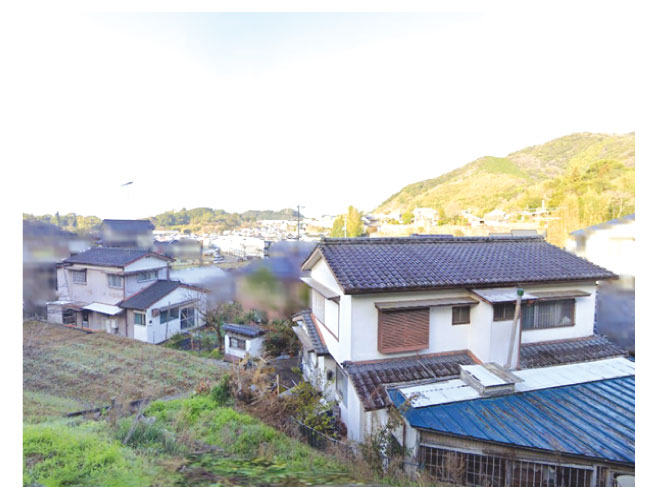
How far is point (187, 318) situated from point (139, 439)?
6412mm

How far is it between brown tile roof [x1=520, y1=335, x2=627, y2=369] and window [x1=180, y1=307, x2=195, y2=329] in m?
8.46

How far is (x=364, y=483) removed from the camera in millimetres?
2650

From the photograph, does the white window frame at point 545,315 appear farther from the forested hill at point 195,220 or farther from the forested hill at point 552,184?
the forested hill at point 195,220

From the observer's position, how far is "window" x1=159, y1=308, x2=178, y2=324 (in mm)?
8594

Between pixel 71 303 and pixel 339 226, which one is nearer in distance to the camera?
pixel 339 226

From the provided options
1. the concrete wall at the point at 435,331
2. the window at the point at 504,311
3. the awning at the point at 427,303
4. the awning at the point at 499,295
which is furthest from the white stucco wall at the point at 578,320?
the awning at the point at 427,303

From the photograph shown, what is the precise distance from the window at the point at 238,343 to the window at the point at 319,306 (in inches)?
110

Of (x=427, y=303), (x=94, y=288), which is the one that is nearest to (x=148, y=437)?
(x=427, y=303)

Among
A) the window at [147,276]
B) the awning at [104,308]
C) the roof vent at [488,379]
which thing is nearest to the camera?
the roof vent at [488,379]

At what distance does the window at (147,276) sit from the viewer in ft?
29.3

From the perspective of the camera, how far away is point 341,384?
4621 millimetres

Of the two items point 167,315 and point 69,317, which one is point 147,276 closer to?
point 167,315

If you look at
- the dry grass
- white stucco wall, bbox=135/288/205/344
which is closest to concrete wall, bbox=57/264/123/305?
white stucco wall, bbox=135/288/205/344

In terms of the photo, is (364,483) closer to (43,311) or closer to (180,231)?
(180,231)
